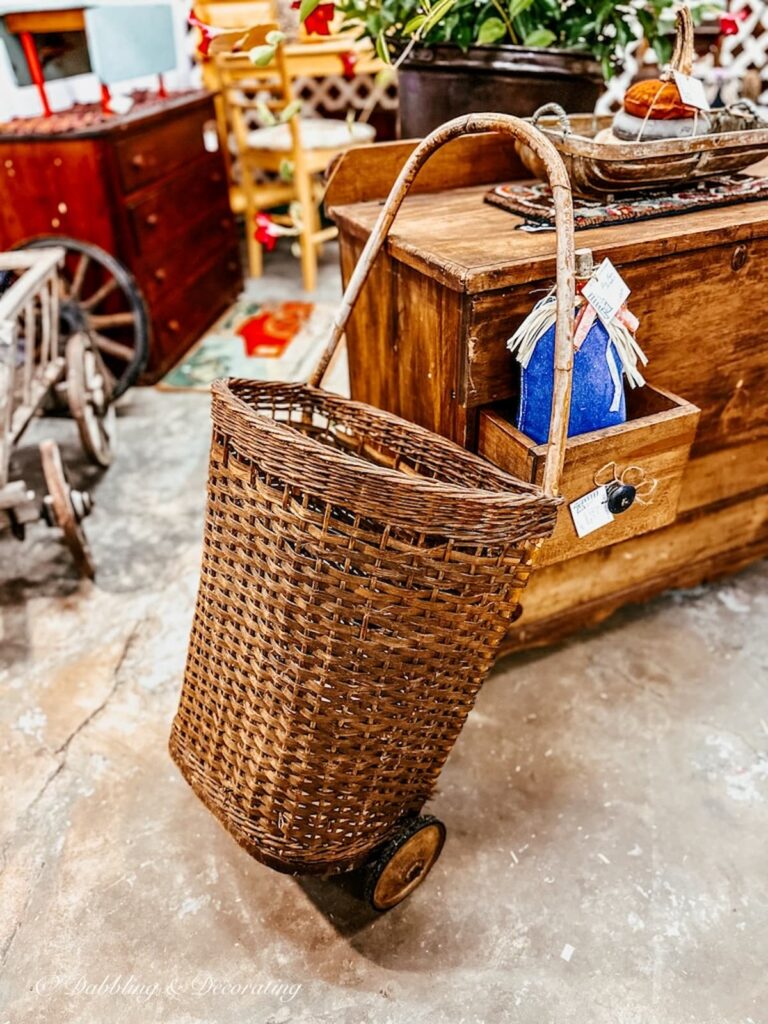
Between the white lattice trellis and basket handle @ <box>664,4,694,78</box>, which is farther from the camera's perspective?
the white lattice trellis

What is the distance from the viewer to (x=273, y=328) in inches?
133

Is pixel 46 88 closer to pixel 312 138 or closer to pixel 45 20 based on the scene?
pixel 45 20

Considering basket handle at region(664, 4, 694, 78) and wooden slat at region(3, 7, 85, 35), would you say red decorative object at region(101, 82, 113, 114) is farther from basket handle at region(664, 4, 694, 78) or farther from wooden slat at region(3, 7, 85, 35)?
basket handle at region(664, 4, 694, 78)

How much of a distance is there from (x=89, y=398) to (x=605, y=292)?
1654mm

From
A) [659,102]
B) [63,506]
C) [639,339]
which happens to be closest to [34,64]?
[63,506]

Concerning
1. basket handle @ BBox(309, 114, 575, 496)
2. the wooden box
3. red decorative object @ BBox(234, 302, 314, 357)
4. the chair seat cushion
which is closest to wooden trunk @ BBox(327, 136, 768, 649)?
the wooden box

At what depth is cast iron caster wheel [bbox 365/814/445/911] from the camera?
1173 mm

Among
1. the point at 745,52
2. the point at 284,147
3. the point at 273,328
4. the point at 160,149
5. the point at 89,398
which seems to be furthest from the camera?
the point at 745,52

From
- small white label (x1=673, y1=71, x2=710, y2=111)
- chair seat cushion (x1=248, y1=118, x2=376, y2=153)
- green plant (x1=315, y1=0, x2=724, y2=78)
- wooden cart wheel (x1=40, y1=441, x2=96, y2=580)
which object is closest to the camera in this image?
small white label (x1=673, y1=71, x2=710, y2=111)

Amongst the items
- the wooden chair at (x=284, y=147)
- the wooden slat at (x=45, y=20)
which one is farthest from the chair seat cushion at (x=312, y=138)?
the wooden slat at (x=45, y=20)

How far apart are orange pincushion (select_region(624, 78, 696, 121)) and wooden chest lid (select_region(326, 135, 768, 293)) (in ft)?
0.58

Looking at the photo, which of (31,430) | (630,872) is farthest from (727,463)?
(31,430)

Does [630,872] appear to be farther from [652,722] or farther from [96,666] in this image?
[96,666]

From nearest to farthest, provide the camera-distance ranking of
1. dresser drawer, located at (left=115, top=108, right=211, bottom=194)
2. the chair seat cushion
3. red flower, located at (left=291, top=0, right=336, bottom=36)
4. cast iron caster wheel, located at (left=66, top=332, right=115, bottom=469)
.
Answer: red flower, located at (left=291, top=0, right=336, bottom=36), cast iron caster wheel, located at (left=66, top=332, right=115, bottom=469), dresser drawer, located at (left=115, top=108, right=211, bottom=194), the chair seat cushion
